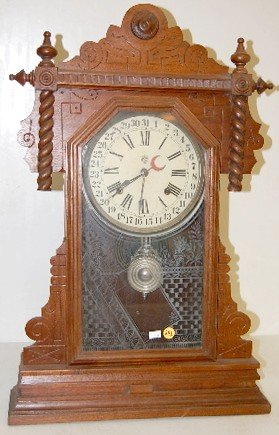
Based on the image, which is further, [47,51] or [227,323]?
[227,323]

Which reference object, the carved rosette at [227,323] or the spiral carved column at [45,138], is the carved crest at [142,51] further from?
the carved rosette at [227,323]

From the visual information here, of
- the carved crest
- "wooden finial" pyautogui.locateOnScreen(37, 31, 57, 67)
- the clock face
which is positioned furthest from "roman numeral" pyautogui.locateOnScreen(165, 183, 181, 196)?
"wooden finial" pyautogui.locateOnScreen(37, 31, 57, 67)

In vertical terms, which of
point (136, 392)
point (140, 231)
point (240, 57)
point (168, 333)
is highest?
point (240, 57)

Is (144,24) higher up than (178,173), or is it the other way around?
(144,24)

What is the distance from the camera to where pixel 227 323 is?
1.43 m

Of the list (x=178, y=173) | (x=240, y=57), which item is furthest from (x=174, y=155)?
(x=240, y=57)

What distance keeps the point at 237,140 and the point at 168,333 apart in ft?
1.51

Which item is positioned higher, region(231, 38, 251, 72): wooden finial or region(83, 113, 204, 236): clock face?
region(231, 38, 251, 72): wooden finial

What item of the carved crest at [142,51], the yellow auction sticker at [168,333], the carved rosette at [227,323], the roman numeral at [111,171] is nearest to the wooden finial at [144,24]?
the carved crest at [142,51]

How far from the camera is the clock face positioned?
136 cm

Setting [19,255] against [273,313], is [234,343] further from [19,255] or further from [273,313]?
[19,255]

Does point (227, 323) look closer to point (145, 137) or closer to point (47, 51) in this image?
point (145, 137)

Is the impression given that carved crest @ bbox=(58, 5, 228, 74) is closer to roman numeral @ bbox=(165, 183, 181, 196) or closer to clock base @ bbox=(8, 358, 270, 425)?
roman numeral @ bbox=(165, 183, 181, 196)

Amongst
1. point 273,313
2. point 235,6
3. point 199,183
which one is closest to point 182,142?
point 199,183
